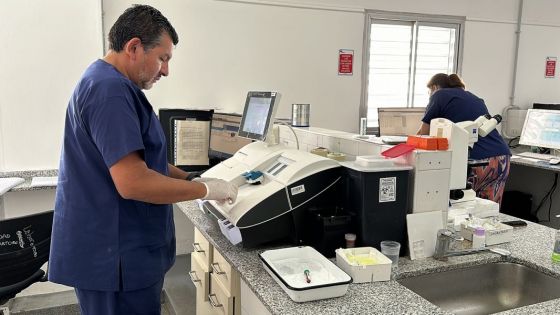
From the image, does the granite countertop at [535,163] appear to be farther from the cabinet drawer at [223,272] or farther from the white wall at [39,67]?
the white wall at [39,67]

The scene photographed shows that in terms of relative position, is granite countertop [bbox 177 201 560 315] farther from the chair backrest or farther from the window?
the window

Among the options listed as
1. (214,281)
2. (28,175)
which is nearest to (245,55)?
(28,175)

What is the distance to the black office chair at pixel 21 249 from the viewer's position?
1948 millimetres

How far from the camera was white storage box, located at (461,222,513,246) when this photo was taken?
182cm

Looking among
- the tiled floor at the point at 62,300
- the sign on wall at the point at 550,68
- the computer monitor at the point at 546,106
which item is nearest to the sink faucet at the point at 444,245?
the tiled floor at the point at 62,300

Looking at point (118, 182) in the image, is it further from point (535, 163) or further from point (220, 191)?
point (535, 163)

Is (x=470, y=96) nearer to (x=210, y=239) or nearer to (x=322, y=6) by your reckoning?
(x=322, y=6)

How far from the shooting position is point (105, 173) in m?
1.42

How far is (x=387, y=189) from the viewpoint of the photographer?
5.37ft

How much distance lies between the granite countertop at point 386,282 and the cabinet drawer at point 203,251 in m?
0.06

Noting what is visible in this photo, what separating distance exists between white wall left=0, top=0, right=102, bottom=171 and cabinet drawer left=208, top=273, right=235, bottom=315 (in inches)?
66.8

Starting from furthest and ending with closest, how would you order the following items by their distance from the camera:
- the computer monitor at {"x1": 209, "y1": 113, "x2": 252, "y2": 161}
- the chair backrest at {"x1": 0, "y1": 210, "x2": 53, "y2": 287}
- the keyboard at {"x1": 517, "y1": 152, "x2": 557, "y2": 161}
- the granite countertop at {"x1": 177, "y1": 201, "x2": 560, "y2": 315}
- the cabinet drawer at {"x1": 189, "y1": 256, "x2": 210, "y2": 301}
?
the keyboard at {"x1": 517, "y1": 152, "x2": 557, "y2": 161}
the computer monitor at {"x1": 209, "y1": 113, "x2": 252, "y2": 161}
the cabinet drawer at {"x1": 189, "y1": 256, "x2": 210, "y2": 301}
the chair backrest at {"x1": 0, "y1": 210, "x2": 53, "y2": 287}
the granite countertop at {"x1": 177, "y1": 201, "x2": 560, "y2": 315}

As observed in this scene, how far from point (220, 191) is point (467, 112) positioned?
2148 millimetres

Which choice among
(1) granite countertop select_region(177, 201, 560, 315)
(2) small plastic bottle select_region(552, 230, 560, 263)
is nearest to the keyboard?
(1) granite countertop select_region(177, 201, 560, 315)
